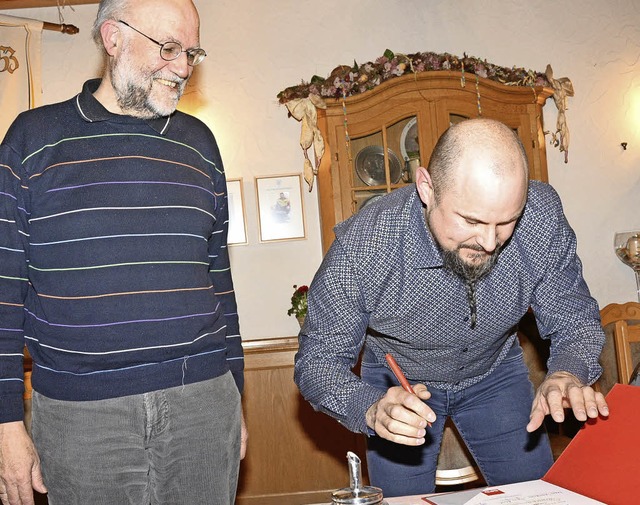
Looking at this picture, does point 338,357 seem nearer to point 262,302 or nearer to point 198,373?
point 198,373

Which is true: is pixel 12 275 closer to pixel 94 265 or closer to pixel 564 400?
pixel 94 265

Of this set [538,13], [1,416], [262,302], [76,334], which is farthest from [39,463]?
[538,13]

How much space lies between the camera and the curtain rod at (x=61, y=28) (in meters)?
4.23

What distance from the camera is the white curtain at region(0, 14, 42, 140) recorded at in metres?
4.16

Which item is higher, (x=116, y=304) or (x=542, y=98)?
(x=542, y=98)

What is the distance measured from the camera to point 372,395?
1.62 m

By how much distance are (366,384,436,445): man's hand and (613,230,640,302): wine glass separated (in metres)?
3.54

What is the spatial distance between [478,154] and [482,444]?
82cm

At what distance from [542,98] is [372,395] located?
3207mm

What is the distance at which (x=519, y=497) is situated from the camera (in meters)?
1.33

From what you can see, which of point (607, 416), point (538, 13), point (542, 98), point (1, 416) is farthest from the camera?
point (538, 13)

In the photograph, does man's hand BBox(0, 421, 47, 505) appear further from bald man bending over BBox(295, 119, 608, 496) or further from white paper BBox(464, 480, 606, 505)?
white paper BBox(464, 480, 606, 505)

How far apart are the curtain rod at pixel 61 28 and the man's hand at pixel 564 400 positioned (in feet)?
11.8

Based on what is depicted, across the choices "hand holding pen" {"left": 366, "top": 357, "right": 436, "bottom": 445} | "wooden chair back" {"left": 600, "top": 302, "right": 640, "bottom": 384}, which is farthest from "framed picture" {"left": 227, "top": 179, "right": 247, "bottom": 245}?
"hand holding pen" {"left": 366, "top": 357, "right": 436, "bottom": 445}
